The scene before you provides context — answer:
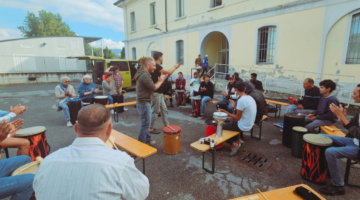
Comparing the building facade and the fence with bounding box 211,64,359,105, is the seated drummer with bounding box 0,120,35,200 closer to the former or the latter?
the fence with bounding box 211,64,359,105

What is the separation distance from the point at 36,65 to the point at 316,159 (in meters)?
22.9

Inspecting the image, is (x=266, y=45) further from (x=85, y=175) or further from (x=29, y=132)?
(x=85, y=175)

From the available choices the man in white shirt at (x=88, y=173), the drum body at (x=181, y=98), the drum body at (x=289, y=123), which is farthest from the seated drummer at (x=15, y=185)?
the drum body at (x=181, y=98)

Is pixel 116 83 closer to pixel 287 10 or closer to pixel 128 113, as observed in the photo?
pixel 128 113

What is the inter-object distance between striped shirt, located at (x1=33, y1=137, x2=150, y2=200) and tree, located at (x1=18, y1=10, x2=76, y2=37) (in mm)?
53344

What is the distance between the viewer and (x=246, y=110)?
3691 mm

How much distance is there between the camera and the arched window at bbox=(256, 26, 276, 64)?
946 cm

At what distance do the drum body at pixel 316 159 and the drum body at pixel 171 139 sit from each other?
2207mm

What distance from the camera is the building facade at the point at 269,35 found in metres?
7.30

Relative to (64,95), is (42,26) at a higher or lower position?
higher

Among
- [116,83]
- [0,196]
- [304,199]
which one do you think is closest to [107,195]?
[0,196]

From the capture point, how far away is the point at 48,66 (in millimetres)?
19125

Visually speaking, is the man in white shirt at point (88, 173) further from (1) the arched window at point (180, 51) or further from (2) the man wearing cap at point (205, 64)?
(1) the arched window at point (180, 51)

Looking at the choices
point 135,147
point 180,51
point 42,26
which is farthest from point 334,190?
point 42,26
